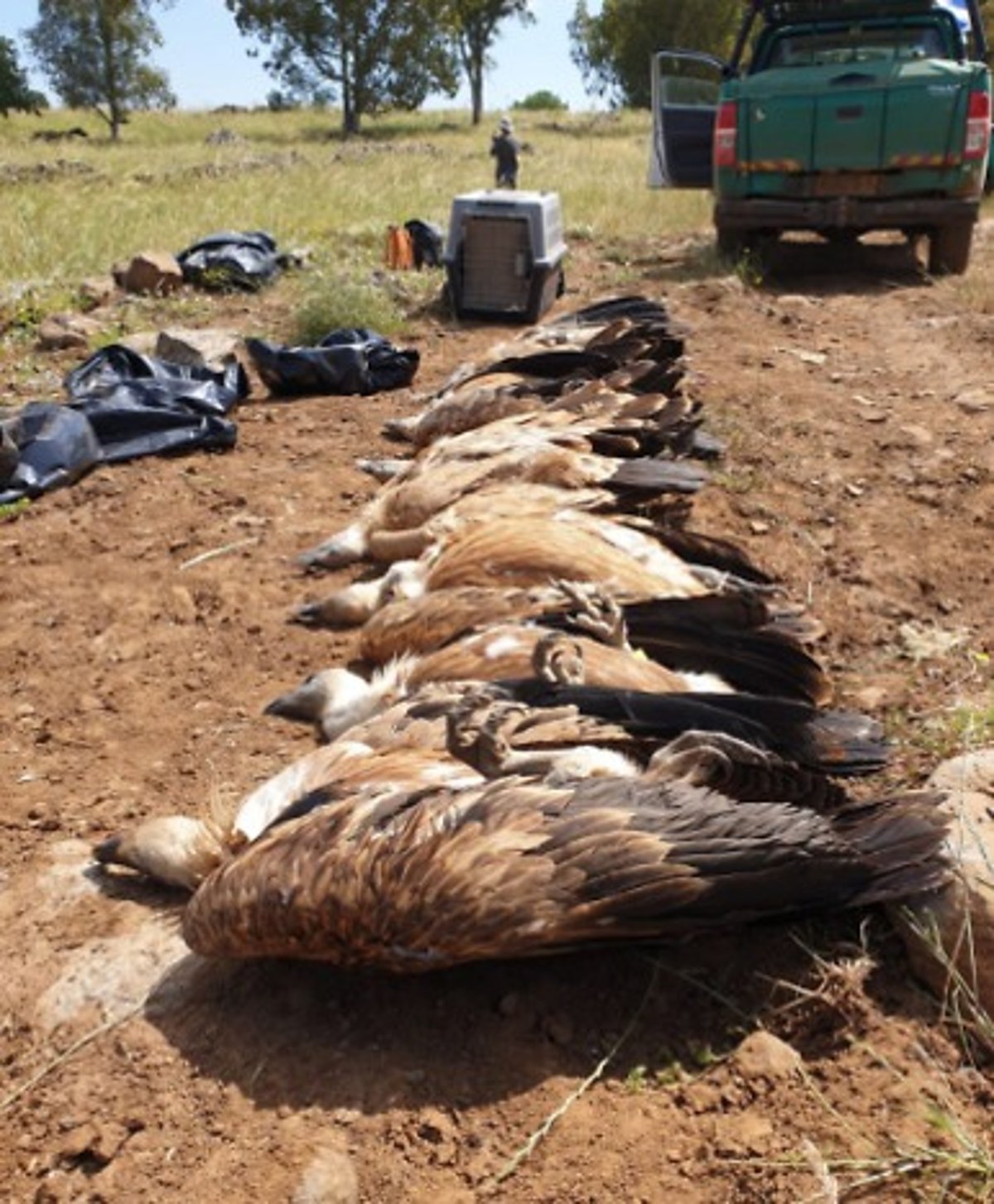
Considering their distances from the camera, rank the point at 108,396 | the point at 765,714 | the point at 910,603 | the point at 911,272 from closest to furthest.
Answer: the point at 765,714 → the point at 910,603 → the point at 108,396 → the point at 911,272

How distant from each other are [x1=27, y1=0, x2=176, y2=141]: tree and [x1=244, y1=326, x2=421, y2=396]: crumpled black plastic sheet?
118 ft

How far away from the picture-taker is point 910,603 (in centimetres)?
473

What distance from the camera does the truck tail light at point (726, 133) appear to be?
1081 centimetres

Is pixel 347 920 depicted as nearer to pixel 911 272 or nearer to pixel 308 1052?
pixel 308 1052

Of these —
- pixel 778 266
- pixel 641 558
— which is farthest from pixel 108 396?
pixel 778 266

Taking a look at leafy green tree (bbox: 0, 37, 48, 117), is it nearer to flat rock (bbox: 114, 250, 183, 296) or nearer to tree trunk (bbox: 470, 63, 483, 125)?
tree trunk (bbox: 470, 63, 483, 125)

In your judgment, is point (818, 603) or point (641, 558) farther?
point (818, 603)

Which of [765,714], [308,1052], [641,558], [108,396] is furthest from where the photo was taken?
[108,396]

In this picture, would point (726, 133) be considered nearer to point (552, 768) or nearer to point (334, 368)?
point (334, 368)

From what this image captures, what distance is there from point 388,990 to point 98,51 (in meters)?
47.8

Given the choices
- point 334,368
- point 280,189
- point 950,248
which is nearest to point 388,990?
point 334,368

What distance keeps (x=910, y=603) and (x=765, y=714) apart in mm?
1827

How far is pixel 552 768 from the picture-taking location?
2979 mm

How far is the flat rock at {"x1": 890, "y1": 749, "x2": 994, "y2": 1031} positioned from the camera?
8.52 feet
